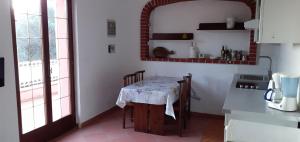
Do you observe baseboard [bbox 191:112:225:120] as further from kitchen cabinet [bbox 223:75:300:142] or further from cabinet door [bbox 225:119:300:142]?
cabinet door [bbox 225:119:300:142]

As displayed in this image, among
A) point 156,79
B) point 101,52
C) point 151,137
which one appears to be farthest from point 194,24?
point 151,137

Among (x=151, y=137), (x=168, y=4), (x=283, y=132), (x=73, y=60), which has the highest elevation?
(x=168, y=4)

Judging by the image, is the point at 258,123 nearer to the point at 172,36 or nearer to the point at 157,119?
the point at 157,119

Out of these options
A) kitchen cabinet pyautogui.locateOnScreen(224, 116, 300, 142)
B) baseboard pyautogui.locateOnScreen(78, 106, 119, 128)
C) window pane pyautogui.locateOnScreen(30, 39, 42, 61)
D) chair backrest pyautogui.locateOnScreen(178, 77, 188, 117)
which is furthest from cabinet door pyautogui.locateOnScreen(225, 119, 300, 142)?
baseboard pyautogui.locateOnScreen(78, 106, 119, 128)

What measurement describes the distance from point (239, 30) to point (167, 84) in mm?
1550

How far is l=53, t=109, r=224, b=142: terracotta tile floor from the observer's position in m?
3.32

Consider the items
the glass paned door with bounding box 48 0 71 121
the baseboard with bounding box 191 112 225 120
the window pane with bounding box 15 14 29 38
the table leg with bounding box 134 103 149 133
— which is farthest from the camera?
the baseboard with bounding box 191 112 225 120

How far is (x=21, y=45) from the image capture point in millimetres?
2771

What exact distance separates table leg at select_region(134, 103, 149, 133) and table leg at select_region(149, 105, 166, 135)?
0.24 ft

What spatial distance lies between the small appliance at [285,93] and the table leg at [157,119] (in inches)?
69.3

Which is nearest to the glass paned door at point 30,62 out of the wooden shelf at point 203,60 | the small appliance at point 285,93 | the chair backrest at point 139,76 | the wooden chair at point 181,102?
the chair backrest at point 139,76

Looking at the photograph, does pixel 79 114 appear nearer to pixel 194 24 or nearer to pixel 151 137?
pixel 151 137

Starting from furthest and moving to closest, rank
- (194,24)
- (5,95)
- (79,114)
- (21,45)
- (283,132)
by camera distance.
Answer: (194,24)
(79,114)
(21,45)
(5,95)
(283,132)

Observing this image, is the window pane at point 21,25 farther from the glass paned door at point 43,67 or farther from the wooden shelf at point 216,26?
the wooden shelf at point 216,26
